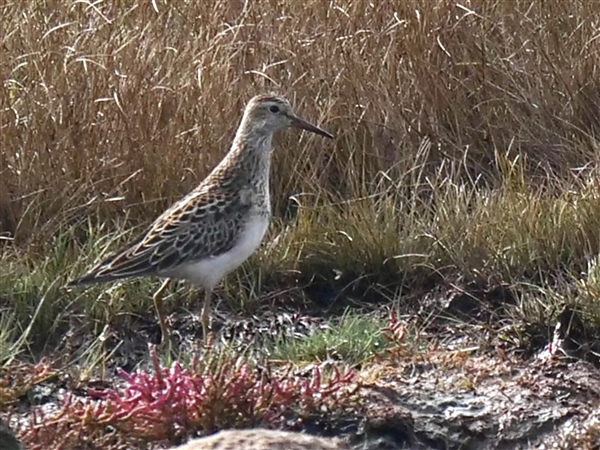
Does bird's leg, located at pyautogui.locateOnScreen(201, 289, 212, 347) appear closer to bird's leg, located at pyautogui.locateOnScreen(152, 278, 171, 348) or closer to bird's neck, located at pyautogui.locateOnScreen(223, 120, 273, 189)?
bird's leg, located at pyautogui.locateOnScreen(152, 278, 171, 348)

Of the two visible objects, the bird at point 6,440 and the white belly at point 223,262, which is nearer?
the bird at point 6,440

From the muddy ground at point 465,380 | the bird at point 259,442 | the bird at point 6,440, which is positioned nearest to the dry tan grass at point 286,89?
the muddy ground at point 465,380

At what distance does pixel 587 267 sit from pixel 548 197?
67cm

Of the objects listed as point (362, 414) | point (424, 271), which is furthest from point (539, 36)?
point (362, 414)

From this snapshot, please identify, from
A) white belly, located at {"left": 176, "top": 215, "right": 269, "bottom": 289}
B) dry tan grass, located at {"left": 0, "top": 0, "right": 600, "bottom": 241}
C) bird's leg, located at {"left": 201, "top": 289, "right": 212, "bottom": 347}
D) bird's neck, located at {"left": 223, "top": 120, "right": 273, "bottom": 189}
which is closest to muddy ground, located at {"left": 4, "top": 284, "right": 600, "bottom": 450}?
bird's leg, located at {"left": 201, "top": 289, "right": 212, "bottom": 347}

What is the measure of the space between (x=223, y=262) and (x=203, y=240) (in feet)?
0.42

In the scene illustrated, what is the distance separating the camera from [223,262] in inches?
240

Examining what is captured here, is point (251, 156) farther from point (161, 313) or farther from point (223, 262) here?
point (161, 313)

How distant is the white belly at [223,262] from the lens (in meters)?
6.10

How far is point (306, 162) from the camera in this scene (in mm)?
7621

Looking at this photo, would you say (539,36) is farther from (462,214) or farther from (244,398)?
(244,398)

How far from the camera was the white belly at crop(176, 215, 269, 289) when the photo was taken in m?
6.10

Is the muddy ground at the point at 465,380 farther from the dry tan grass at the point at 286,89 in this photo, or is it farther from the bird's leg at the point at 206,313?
the dry tan grass at the point at 286,89

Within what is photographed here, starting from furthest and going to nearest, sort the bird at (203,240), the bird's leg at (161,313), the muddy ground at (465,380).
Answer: the bird's leg at (161,313) → the bird at (203,240) → the muddy ground at (465,380)
